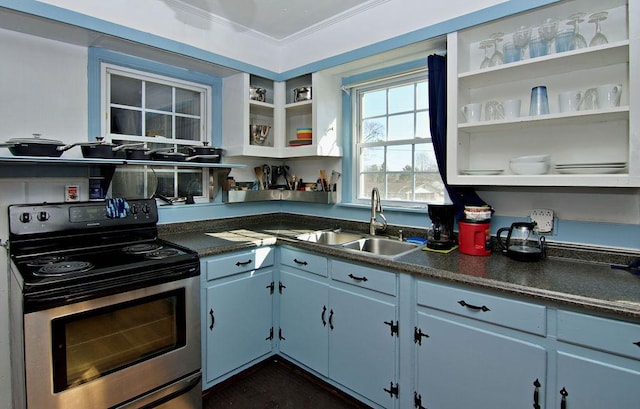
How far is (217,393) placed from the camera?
83.4 inches

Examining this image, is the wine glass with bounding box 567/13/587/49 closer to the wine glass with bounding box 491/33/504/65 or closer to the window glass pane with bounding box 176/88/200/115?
the wine glass with bounding box 491/33/504/65

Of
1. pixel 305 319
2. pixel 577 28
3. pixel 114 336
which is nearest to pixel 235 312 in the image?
pixel 305 319

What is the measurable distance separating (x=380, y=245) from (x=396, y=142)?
798 mm

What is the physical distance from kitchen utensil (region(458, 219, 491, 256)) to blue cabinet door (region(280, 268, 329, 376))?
0.86m

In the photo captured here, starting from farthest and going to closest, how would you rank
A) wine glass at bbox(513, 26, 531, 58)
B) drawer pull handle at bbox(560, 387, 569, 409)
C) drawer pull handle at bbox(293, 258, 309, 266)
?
drawer pull handle at bbox(293, 258, 309, 266) → wine glass at bbox(513, 26, 531, 58) → drawer pull handle at bbox(560, 387, 569, 409)

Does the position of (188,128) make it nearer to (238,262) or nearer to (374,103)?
(238,262)

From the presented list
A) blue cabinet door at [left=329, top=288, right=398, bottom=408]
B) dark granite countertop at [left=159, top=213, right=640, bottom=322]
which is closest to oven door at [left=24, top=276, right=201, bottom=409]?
dark granite countertop at [left=159, top=213, right=640, bottom=322]

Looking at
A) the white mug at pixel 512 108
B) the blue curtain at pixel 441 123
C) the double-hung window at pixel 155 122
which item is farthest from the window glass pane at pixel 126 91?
the white mug at pixel 512 108

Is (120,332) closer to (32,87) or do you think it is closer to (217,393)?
(217,393)

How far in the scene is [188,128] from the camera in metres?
2.70

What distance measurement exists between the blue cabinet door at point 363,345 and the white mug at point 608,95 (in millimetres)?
1375

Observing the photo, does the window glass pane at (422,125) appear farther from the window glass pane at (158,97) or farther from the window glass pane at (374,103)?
the window glass pane at (158,97)

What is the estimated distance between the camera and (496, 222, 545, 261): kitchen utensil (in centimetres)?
173

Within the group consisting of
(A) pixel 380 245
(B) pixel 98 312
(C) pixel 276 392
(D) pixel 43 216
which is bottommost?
(C) pixel 276 392
